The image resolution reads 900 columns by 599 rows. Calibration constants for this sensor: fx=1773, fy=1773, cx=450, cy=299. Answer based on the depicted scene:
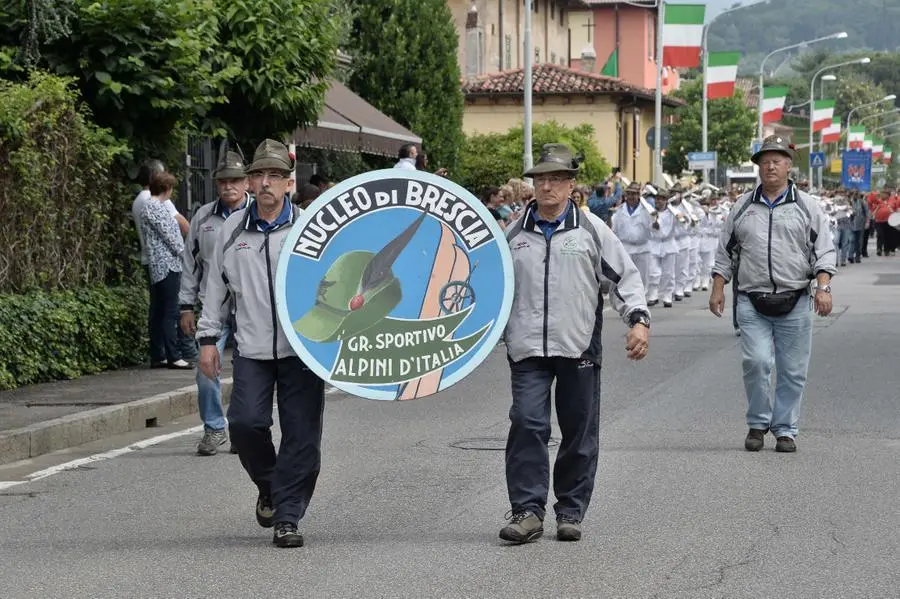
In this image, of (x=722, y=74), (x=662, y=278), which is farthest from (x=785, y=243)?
(x=722, y=74)

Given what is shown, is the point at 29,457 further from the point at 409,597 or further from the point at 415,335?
the point at 409,597

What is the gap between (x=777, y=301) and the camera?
10.9 metres

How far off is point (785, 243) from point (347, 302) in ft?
13.3

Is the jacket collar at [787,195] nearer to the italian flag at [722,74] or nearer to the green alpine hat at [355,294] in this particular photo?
the green alpine hat at [355,294]

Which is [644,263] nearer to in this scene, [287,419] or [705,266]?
[705,266]

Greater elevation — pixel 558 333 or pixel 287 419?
pixel 558 333

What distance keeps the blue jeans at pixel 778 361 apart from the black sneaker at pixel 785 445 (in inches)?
1.2

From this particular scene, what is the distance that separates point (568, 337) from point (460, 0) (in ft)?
171

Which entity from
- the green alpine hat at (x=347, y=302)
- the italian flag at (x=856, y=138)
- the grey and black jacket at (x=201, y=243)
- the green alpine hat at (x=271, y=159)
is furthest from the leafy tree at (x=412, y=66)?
the italian flag at (x=856, y=138)

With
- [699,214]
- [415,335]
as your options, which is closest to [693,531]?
[415,335]

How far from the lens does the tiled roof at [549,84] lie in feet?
185

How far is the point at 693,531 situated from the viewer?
26.8ft

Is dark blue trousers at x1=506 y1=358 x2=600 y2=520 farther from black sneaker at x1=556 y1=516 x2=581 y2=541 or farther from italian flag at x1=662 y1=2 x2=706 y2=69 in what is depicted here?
italian flag at x1=662 y1=2 x2=706 y2=69

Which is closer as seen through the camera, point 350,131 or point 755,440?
point 755,440
